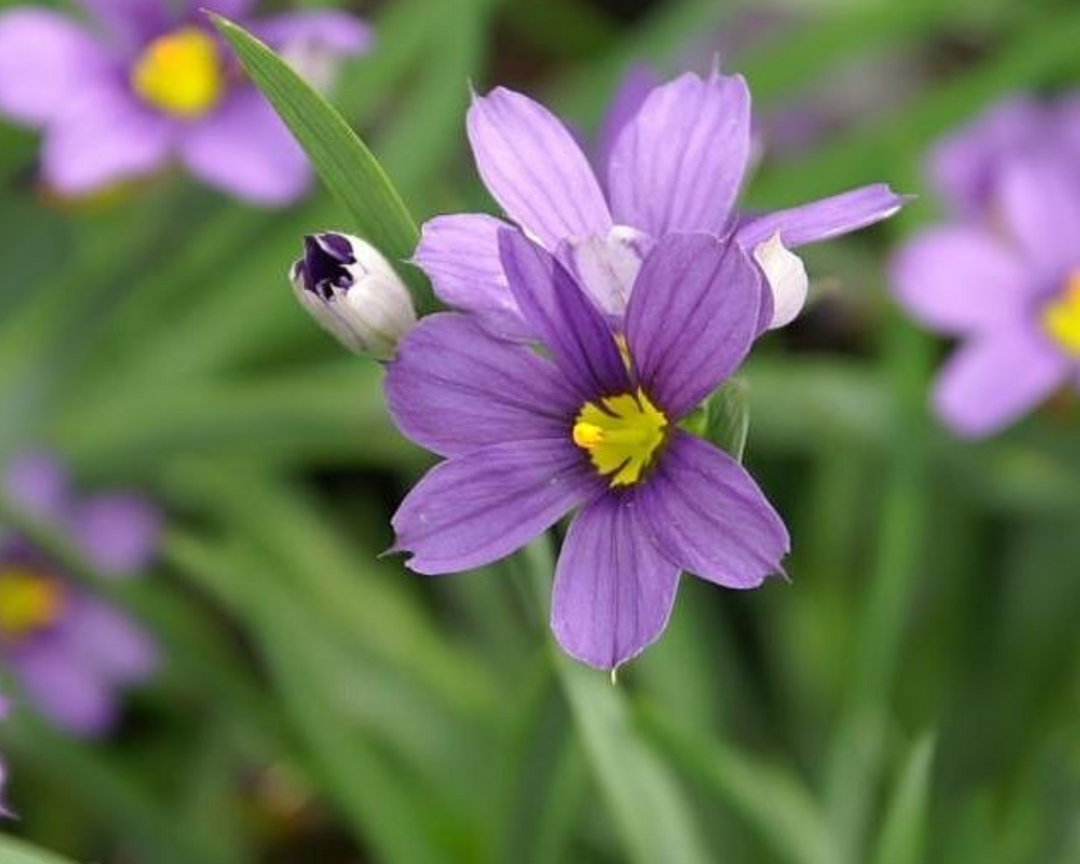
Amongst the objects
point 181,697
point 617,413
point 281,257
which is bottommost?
point 181,697

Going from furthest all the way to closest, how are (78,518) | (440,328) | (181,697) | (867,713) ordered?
1. (181,697)
2. (78,518)
3. (867,713)
4. (440,328)

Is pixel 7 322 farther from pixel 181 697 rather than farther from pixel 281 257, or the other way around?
pixel 181 697

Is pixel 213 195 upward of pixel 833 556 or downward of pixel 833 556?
upward

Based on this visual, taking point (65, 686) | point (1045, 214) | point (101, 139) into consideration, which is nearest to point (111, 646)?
point (65, 686)

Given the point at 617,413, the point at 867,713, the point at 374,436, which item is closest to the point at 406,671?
the point at 374,436

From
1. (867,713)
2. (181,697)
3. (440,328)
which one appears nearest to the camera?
(440,328)

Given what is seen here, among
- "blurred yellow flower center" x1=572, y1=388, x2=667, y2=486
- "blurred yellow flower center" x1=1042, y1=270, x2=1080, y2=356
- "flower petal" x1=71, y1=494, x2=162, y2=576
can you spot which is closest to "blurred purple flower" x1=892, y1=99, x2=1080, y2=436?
"blurred yellow flower center" x1=1042, y1=270, x2=1080, y2=356

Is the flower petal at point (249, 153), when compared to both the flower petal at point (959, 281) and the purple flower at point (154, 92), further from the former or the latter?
the flower petal at point (959, 281)

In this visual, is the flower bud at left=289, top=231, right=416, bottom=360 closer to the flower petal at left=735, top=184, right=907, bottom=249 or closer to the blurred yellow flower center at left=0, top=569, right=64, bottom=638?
the flower petal at left=735, top=184, right=907, bottom=249
